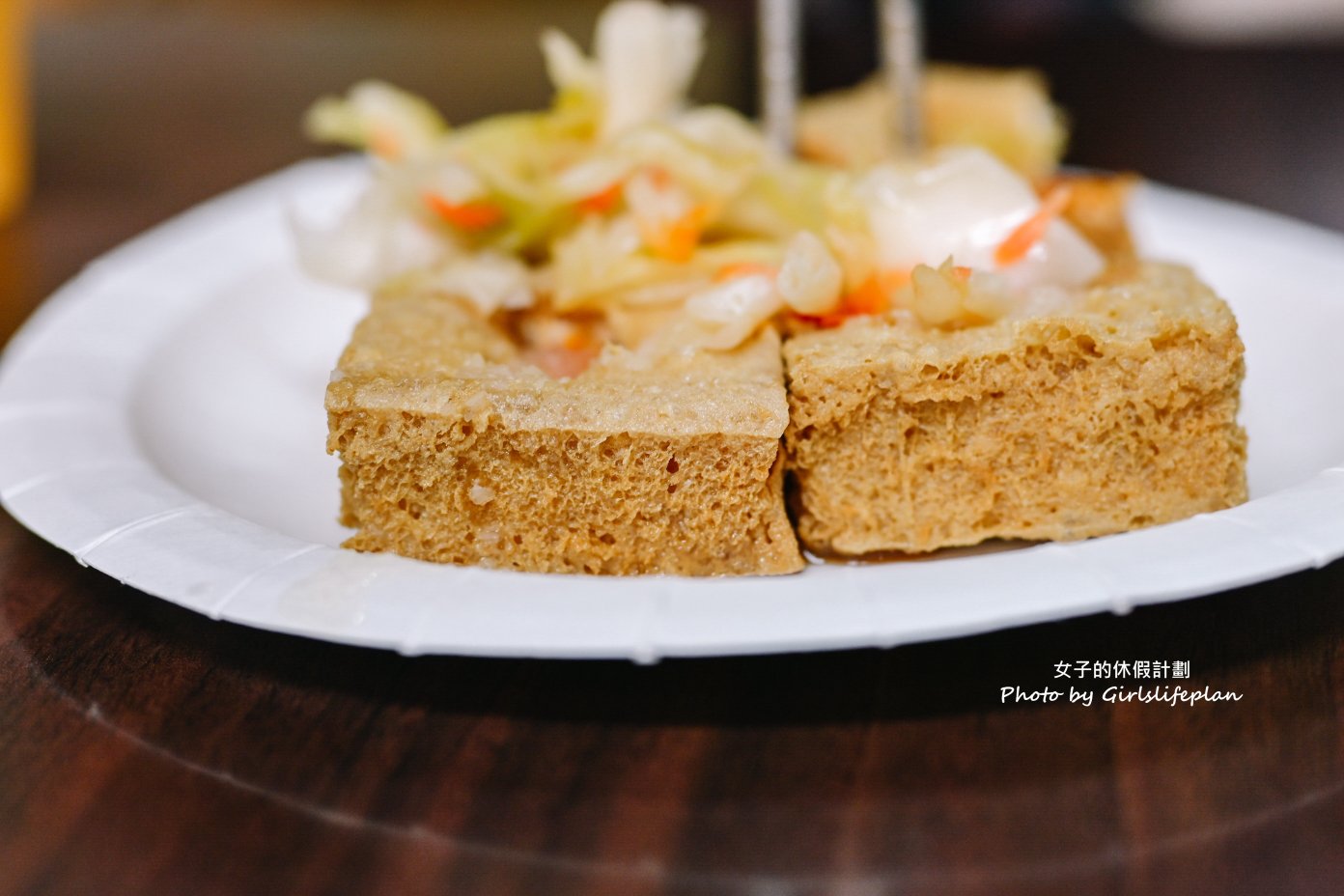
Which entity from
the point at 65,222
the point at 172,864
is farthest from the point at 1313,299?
the point at 65,222

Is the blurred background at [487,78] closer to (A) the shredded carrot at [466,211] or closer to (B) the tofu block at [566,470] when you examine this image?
(A) the shredded carrot at [466,211]

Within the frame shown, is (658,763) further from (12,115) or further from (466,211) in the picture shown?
(12,115)

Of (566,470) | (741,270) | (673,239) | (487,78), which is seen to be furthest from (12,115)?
(566,470)

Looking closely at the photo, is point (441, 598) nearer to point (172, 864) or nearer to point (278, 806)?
point (278, 806)

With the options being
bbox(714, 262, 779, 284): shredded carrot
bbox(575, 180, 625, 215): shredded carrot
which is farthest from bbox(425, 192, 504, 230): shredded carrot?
bbox(714, 262, 779, 284): shredded carrot

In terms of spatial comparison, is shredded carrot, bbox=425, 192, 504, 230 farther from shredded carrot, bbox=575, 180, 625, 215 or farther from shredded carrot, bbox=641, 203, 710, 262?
shredded carrot, bbox=641, 203, 710, 262

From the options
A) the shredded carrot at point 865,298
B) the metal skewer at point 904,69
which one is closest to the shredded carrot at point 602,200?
the shredded carrot at point 865,298
